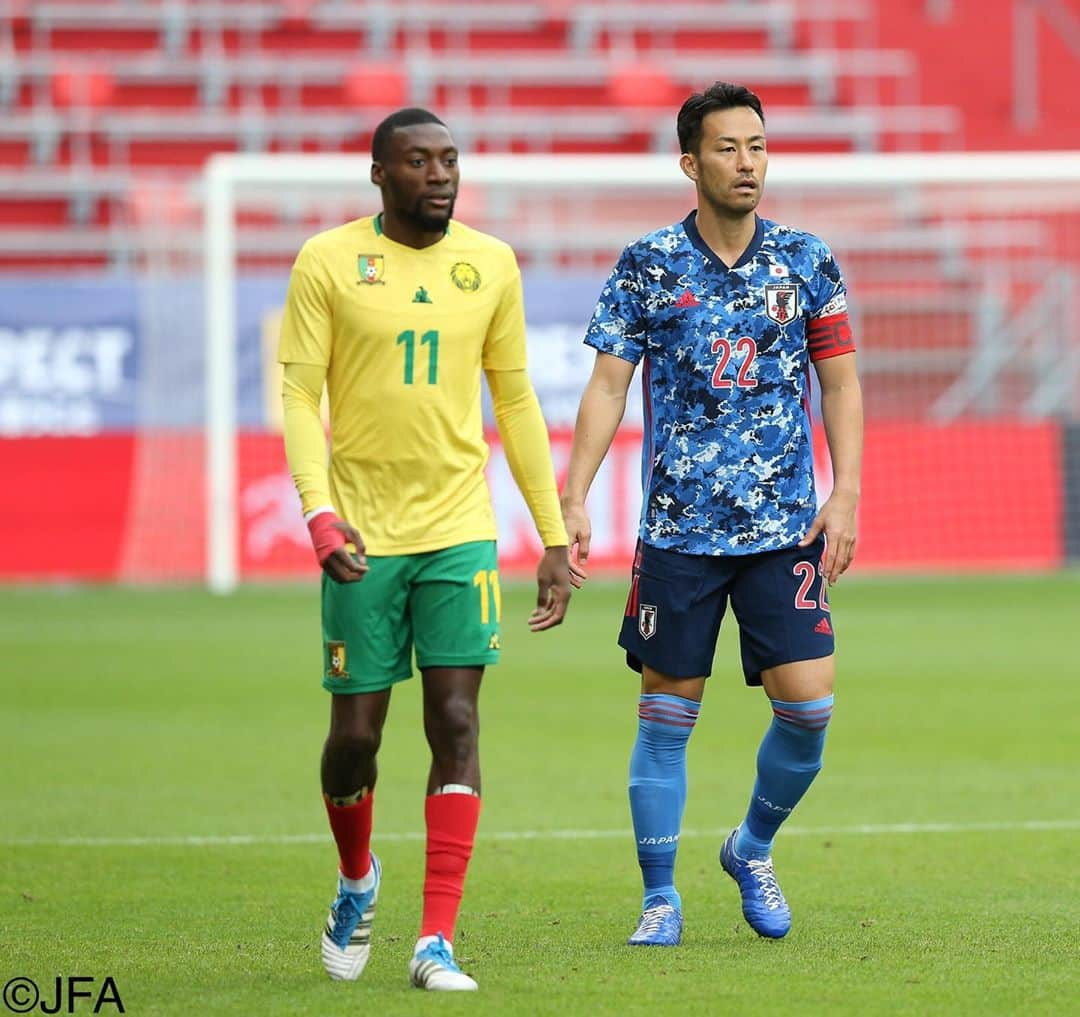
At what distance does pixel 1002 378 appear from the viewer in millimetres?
21984

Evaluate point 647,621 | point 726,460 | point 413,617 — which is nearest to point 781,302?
point 726,460

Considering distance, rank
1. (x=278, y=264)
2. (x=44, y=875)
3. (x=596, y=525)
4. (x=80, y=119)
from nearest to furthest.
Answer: (x=44, y=875), (x=596, y=525), (x=278, y=264), (x=80, y=119)

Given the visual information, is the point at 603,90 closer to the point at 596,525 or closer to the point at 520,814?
the point at 596,525

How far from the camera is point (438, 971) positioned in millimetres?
4809

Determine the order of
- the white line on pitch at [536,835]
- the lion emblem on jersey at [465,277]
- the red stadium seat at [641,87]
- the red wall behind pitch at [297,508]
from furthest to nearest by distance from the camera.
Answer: the red stadium seat at [641,87] → the red wall behind pitch at [297,508] → the white line on pitch at [536,835] → the lion emblem on jersey at [465,277]

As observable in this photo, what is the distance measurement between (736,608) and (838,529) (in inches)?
13.4

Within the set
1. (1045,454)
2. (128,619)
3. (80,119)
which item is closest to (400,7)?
(80,119)

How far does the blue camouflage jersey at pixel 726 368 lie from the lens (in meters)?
5.67

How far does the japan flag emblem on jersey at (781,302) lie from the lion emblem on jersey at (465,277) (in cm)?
88

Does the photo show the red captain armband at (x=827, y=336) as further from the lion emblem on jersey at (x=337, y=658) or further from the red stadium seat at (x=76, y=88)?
the red stadium seat at (x=76, y=88)

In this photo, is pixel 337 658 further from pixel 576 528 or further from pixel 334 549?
pixel 576 528

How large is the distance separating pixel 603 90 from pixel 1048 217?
5903 millimetres

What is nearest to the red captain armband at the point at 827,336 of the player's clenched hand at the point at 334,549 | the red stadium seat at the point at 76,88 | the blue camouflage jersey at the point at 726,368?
the blue camouflage jersey at the point at 726,368

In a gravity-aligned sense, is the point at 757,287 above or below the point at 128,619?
above
